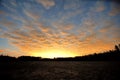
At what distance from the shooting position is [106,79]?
1788 inches

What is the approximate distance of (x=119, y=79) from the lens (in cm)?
4319

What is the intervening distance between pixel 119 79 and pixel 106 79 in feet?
13.7
